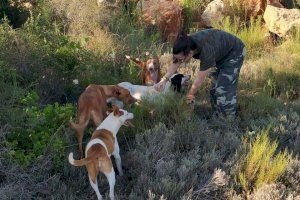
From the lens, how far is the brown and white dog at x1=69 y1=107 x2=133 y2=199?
4.62 meters

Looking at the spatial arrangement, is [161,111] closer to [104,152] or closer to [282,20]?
[104,152]

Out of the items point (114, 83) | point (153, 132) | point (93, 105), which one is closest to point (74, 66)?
point (114, 83)

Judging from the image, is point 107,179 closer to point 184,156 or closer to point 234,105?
point 184,156

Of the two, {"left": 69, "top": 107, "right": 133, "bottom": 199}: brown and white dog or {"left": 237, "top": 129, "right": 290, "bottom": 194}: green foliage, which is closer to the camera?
{"left": 69, "top": 107, "right": 133, "bottom": 199}: brown and white dog

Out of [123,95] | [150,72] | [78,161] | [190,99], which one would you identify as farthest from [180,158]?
[150,72]

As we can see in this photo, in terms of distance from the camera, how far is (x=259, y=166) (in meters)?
4.99

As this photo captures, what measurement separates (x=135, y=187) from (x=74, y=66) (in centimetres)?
278

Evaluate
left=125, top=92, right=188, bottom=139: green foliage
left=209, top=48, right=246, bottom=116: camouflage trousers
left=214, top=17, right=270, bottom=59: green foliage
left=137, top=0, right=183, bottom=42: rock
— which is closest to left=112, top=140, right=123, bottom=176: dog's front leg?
left=125, top=92, right=188, bottom=139: green foliage

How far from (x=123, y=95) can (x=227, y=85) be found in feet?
4.72

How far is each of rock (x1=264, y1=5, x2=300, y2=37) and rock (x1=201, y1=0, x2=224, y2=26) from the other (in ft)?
3.44

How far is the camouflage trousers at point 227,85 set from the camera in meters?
6.39

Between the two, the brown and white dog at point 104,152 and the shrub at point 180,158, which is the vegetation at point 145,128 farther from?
the brown and white dog at point 104,152

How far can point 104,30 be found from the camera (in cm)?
877

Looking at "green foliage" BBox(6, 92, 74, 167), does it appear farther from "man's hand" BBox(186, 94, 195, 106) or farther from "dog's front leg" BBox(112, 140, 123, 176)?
"man's hand" BBox(186, 94, 195, 106)
